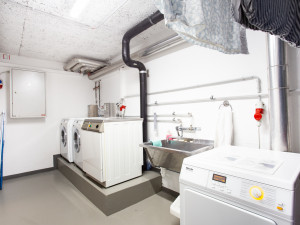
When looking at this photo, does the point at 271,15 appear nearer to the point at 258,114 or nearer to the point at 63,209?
the point at 258,114

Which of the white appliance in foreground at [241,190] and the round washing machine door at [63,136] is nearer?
the white appliance in foreground at [241,190]

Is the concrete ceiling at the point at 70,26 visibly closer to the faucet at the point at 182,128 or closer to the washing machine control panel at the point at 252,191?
the faucet at the point at 182,128

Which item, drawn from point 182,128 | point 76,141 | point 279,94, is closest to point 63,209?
point 76,141

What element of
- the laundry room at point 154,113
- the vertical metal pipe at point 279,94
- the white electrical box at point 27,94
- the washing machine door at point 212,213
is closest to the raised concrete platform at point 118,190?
the laundry room at point 154,113

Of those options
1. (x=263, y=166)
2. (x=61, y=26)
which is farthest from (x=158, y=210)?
(x=61, y=26)

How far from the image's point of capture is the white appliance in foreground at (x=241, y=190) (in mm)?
854

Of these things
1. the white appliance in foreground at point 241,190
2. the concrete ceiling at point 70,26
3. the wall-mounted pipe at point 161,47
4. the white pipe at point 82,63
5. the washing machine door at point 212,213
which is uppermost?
the concrete ceiling at point 70,26

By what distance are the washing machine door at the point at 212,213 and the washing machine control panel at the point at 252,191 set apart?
7cm

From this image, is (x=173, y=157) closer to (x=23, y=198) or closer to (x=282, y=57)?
(x=282, y=57)

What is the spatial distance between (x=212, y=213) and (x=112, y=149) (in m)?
1.73

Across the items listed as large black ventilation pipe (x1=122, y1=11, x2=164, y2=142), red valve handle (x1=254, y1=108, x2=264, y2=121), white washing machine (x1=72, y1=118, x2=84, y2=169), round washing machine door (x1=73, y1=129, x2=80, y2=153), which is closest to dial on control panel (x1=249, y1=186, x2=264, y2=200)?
red valve handle (x1=254, y1=108, x2=264, y2=121)

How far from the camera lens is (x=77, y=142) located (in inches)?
128

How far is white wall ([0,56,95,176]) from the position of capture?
357 centimetres

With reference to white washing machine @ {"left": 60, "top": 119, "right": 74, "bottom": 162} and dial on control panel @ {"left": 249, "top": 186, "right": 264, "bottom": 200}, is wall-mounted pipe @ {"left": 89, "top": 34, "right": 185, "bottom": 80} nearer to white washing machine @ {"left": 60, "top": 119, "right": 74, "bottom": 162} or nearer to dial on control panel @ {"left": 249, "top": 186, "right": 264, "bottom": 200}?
white washing machine @ {"left": 60, "top": 119, "right": 74, "bottom": 162}
